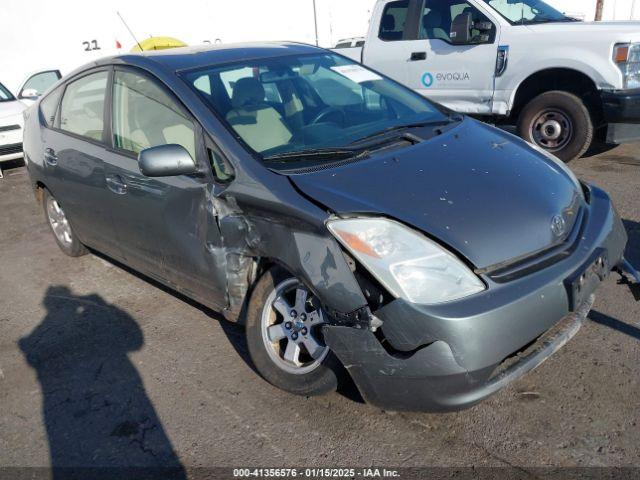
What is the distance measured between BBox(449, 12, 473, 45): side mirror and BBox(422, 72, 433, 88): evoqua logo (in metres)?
0.58

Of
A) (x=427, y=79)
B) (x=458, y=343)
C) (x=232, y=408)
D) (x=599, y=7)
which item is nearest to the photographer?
(x=458, y=343)

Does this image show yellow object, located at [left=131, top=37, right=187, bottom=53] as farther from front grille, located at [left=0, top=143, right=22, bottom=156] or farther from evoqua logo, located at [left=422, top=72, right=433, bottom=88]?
evoqua logo, located at [left=422, top=72, right=433, bottom=88]

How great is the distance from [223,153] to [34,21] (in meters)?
12.6

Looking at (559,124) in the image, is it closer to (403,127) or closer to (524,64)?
(524,64)

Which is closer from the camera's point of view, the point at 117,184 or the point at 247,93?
the point at 247,93

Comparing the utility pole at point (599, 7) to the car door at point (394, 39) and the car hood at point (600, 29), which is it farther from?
the car hood at point (600, 29)

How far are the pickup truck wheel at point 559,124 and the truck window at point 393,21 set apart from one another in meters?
1.93

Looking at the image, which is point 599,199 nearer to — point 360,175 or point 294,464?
point 360,175

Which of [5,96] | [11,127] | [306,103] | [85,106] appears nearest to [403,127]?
[306,103]

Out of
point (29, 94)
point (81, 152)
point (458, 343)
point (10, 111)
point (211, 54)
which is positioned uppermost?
point (211, 54)

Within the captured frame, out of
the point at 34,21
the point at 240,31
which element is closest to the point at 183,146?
the point at 34,21

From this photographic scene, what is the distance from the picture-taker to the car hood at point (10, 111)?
8695 millimetres

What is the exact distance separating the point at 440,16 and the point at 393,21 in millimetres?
638

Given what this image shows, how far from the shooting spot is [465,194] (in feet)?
8.95
